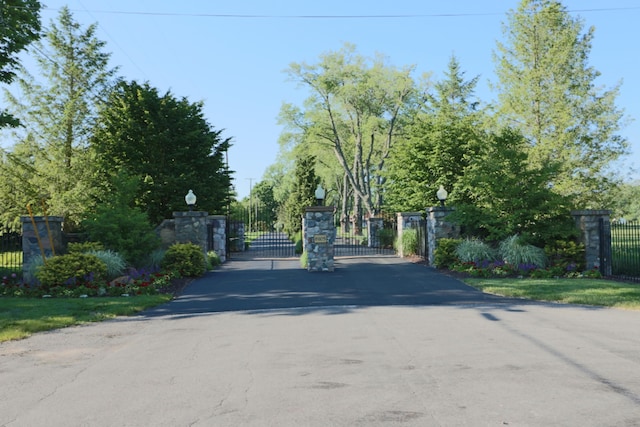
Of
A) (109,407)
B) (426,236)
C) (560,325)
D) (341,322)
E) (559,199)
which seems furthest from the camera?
(426,236)

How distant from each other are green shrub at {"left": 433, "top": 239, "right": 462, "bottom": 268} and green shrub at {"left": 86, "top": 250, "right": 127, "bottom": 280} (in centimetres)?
945

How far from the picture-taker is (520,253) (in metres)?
15.1

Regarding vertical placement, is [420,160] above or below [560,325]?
above

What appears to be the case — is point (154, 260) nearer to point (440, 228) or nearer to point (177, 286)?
point (177, 286)

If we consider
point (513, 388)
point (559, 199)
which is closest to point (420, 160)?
point (559, 199)

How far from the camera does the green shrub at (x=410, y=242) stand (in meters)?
22.0

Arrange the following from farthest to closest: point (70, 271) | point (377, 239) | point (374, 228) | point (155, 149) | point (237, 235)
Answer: point (374, 228)
point (377, 239)
point (237, 235)
point (155, 149)
point (70, 271)

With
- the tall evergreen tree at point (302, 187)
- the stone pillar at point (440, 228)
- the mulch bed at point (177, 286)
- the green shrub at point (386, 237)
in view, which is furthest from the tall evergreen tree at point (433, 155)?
the tall evergreen tree at point (302, 187)

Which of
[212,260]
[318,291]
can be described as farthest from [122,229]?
[318,291]

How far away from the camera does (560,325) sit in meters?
7.90

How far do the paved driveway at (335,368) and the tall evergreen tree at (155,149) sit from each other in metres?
14.1

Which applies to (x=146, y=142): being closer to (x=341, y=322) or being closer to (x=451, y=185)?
(x=451, y=185)

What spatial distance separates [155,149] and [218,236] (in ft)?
18.5

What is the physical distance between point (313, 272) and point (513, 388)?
37.9 feet
